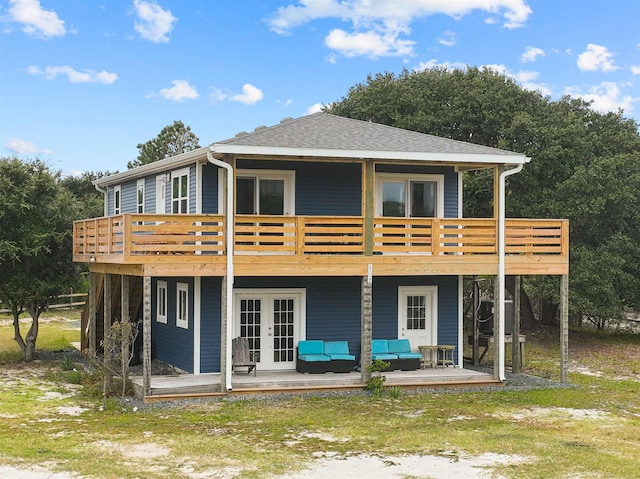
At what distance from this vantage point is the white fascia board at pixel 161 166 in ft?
56.1

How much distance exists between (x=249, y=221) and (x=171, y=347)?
4831mm

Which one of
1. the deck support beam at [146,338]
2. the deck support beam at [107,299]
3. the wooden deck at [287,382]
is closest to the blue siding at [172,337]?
the wooden deck at [287,382]

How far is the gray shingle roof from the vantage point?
16547mm

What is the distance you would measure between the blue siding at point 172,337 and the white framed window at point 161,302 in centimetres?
16

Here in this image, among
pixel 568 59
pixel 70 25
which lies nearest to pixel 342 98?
pixel 568 59

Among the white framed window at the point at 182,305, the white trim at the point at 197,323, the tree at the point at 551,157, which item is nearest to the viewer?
the white trim at the point at 197,323

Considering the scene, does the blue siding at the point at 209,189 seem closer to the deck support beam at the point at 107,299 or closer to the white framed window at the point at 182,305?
the white framed window at the point at 182,305

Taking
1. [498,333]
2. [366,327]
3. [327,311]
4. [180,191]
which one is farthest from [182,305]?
[498,333]

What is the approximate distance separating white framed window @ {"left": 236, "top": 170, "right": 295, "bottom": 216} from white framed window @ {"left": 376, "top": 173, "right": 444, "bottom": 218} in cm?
225

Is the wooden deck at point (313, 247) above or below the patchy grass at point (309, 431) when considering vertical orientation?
above

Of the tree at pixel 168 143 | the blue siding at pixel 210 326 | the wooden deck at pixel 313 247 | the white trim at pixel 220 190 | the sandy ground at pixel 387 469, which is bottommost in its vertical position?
the sandy ground at pixel 387 469

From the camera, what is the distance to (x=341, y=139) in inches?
695

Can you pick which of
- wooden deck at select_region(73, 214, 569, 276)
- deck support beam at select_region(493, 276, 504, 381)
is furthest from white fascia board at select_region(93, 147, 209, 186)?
deck support beam at select_region(493, 276, 504, 381)

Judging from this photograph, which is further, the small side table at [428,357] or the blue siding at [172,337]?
the small side table at [428,357]
